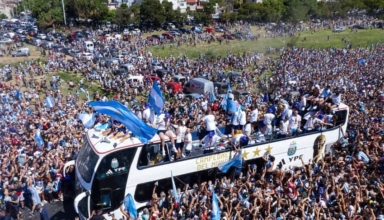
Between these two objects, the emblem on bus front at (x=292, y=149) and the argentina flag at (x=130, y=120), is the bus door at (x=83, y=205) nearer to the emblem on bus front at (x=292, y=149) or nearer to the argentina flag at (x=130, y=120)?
the argentina flag at (x=130, y=120)

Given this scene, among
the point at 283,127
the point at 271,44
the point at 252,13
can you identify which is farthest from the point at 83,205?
the point at 252,13

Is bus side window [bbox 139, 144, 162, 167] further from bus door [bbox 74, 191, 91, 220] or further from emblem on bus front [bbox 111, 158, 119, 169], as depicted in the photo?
bus door [bbox 74, 191, 91, 220]

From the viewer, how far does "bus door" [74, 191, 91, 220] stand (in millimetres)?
10359

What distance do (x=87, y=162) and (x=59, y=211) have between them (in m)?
2.53

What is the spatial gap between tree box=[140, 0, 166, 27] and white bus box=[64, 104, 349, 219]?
55213 mm

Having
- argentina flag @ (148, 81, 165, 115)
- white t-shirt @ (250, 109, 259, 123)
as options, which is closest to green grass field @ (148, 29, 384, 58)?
white t-shirt @ (250, 109, 259, 123)

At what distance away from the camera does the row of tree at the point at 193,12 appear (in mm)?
64750

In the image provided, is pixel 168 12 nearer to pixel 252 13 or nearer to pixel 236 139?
pixel 252 13

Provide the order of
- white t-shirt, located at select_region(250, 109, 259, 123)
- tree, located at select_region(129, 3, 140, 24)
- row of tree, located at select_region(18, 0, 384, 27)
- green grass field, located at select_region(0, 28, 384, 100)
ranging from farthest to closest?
row of tree, located at select_region(18, 0, 384, 27) < tree, located at select_region(129, 3, 140, 24) < green grass field, located at select_region(0, 28, 384, 100) < white t-shirt, located at select_region(250, 109, 259, 123)

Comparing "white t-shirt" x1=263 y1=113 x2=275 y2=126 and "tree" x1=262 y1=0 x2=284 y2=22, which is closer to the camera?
"white t-shirt" x1=263 y1=113 x2=275 y2=126

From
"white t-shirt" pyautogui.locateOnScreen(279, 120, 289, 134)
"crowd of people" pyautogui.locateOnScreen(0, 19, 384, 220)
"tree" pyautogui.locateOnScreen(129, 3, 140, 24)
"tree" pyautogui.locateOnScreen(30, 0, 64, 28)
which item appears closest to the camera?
"crowd of people" pyautogui.locateOnScreen(0, 19, 384, 220)

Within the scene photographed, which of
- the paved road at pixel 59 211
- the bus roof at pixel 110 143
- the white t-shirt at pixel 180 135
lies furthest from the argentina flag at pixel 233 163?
the paved road at pixel 59 211

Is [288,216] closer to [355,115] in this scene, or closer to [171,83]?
[355,115]

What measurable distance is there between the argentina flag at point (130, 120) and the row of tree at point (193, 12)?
55.3 metres
